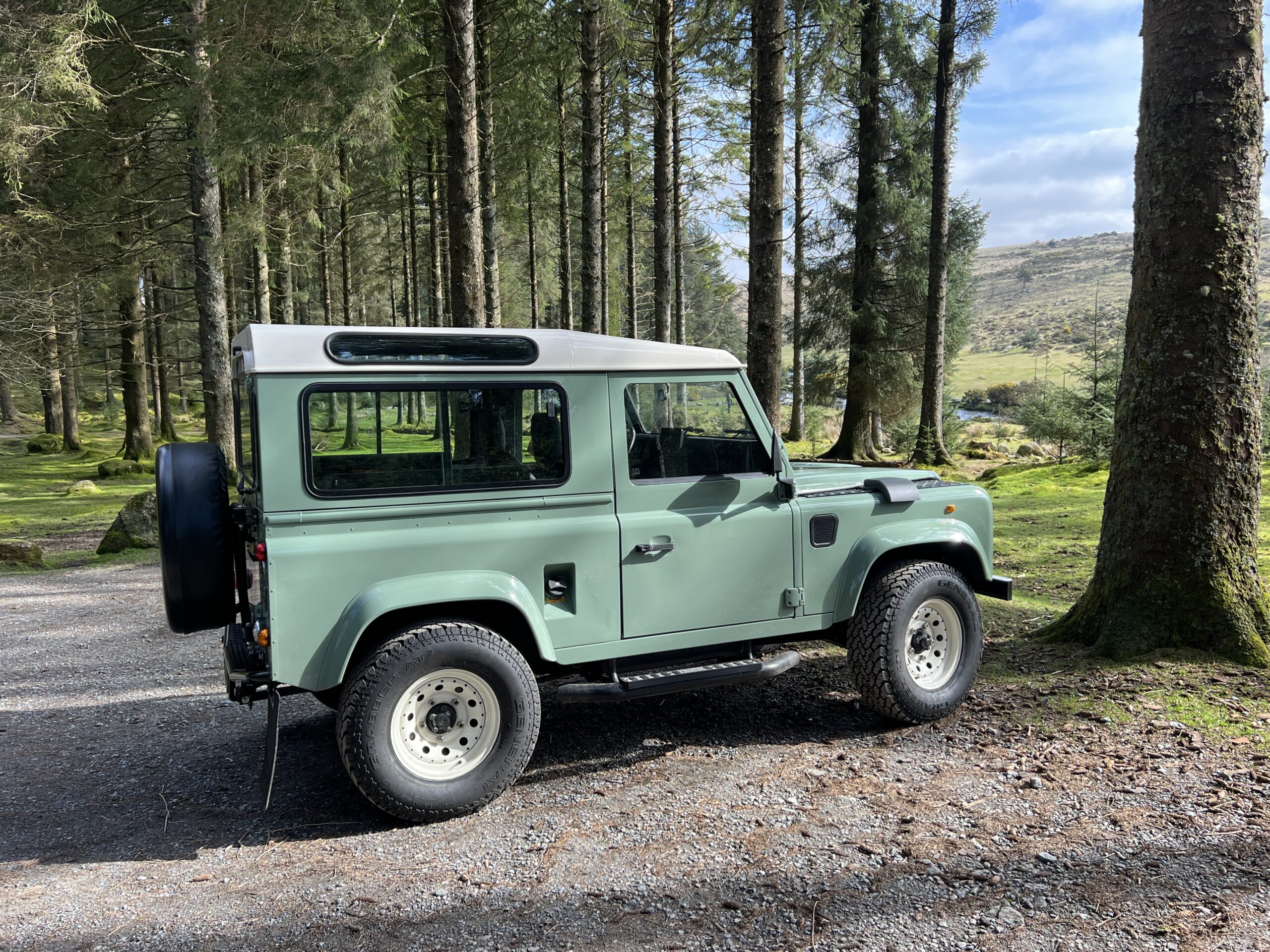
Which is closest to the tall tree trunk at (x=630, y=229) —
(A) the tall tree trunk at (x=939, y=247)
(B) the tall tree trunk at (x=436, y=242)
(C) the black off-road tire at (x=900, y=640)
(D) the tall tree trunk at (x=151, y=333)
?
(B) the tall tree trunk at (x=436, y=242)

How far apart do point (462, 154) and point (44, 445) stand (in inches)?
1076

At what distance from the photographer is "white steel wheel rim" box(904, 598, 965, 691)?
488cm

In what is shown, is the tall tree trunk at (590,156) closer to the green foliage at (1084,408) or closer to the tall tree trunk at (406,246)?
the green foliage at (1084,408)

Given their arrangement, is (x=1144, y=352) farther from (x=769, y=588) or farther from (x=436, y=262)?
(x=436, y=262)

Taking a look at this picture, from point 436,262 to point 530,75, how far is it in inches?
356

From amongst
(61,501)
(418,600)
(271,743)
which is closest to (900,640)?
(418,600)

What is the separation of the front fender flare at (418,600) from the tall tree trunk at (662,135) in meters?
14.9

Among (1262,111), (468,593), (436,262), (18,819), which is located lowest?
(18,819)

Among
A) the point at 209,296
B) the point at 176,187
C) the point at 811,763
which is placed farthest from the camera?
the point at 176,187

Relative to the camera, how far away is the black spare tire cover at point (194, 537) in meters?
3.75

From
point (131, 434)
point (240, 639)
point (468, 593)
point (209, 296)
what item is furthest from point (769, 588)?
point (131, 434)

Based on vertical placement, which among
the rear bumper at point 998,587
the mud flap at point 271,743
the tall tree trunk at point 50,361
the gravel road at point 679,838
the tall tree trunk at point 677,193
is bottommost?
the gravel road at point 679,838

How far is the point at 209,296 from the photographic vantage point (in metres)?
16.1

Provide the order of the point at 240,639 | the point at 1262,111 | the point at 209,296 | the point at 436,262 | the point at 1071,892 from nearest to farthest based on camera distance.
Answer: the point at 1071,892, the point at 240,639, the point at 1262,111, the point at 209,296, the point at 436,262
